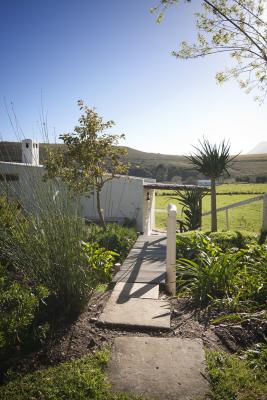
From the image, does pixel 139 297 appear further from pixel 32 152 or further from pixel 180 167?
pixel 180 167

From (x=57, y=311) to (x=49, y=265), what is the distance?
58cm

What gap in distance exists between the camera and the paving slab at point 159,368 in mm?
2346

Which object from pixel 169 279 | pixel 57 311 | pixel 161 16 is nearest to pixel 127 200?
pixel 161 16

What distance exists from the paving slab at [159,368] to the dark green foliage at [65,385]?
10 cm

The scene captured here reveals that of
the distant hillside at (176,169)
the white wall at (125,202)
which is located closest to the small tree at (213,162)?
the white wall at (125,202)

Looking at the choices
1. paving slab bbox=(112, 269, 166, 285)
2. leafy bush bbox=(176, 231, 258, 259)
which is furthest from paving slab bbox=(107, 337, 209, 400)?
leafy bush bbox=(176, 231, 258, 259)

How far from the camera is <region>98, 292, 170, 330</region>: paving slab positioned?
3342mm

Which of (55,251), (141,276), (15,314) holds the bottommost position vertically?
(141,276)

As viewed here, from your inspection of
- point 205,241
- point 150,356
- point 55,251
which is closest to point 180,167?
point 205,241

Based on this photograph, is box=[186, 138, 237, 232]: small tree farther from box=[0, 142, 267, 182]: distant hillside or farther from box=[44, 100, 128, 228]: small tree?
box=[0, 142, 267, 182]: distant hillside

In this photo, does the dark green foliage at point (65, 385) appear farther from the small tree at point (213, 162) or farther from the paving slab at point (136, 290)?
the small tree at point (213, 162)

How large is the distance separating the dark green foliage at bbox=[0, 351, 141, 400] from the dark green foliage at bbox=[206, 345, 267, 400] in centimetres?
67

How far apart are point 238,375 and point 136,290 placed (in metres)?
2.18

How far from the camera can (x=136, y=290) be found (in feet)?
14.8
